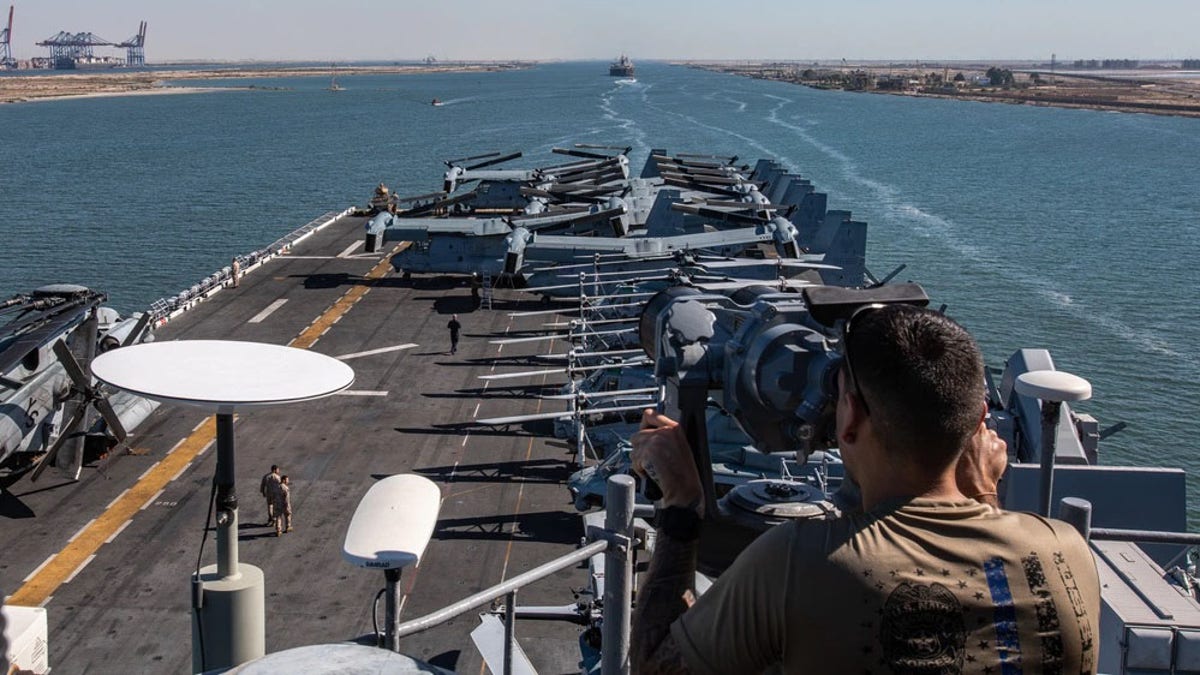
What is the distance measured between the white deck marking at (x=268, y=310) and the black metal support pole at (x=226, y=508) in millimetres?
32746

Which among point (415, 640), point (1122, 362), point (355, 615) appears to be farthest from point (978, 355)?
point (1122, 362)

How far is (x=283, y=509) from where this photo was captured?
75.6ft

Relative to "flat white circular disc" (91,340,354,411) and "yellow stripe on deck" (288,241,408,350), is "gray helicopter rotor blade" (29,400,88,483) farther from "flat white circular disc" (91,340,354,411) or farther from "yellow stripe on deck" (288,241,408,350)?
"flat white circular disc" (91,340,354,411)

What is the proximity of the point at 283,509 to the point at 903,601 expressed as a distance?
21.4 m

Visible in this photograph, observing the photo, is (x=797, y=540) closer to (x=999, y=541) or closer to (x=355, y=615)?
(x=999, y=541)

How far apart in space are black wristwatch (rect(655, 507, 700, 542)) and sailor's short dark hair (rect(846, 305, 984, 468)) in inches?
35.3

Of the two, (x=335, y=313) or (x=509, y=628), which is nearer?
(x=509, y=628)

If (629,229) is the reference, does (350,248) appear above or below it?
below

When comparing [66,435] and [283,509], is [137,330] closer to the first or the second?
[66,435]

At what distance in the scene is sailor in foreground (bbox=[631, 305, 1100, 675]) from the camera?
3.12 meters

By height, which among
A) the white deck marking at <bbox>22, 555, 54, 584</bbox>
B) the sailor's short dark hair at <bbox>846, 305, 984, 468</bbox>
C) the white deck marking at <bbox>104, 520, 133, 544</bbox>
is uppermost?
the sailor's short dark hair at <bbox>846, 305, 984, 468</bbox>

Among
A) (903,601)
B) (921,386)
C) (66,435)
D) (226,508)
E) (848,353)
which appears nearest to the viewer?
(903,601)

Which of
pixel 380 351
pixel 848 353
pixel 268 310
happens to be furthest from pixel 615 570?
pixel 268 310

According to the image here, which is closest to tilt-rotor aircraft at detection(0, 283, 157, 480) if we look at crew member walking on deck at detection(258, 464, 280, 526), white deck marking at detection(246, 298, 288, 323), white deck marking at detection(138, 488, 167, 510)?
white deck marking at detection(138, 488, 167, 510)
